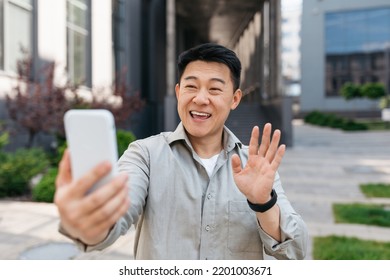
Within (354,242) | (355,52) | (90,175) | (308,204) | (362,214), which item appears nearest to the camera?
(90,175)

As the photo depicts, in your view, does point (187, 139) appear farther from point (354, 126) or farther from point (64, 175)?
point (354, 126)

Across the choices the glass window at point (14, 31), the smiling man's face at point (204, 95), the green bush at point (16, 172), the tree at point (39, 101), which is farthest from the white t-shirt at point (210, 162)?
the glass window at point (14, 31)

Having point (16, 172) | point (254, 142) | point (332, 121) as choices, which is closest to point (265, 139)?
point (254, 142)

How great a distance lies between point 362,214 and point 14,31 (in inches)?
223

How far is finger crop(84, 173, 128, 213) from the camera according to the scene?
545 mm

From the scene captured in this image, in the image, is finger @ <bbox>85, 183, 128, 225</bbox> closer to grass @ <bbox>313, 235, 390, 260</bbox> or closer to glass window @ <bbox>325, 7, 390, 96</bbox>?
grass @ <bbox>313, 235, 390, 260</bbox>

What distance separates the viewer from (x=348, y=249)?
3.21 meters

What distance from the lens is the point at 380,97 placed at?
23.1 metres

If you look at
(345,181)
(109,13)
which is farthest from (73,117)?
(345,181)

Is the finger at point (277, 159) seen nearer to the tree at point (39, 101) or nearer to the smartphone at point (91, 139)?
the smartphone at point (91, 139)

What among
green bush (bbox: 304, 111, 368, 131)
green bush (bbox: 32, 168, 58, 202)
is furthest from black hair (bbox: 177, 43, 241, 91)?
green bush (bbox: 304, 111, 368, 131)

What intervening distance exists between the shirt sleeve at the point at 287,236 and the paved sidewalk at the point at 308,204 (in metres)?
2.00

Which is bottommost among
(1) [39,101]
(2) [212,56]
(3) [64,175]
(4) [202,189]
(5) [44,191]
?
(5) [44,191]
